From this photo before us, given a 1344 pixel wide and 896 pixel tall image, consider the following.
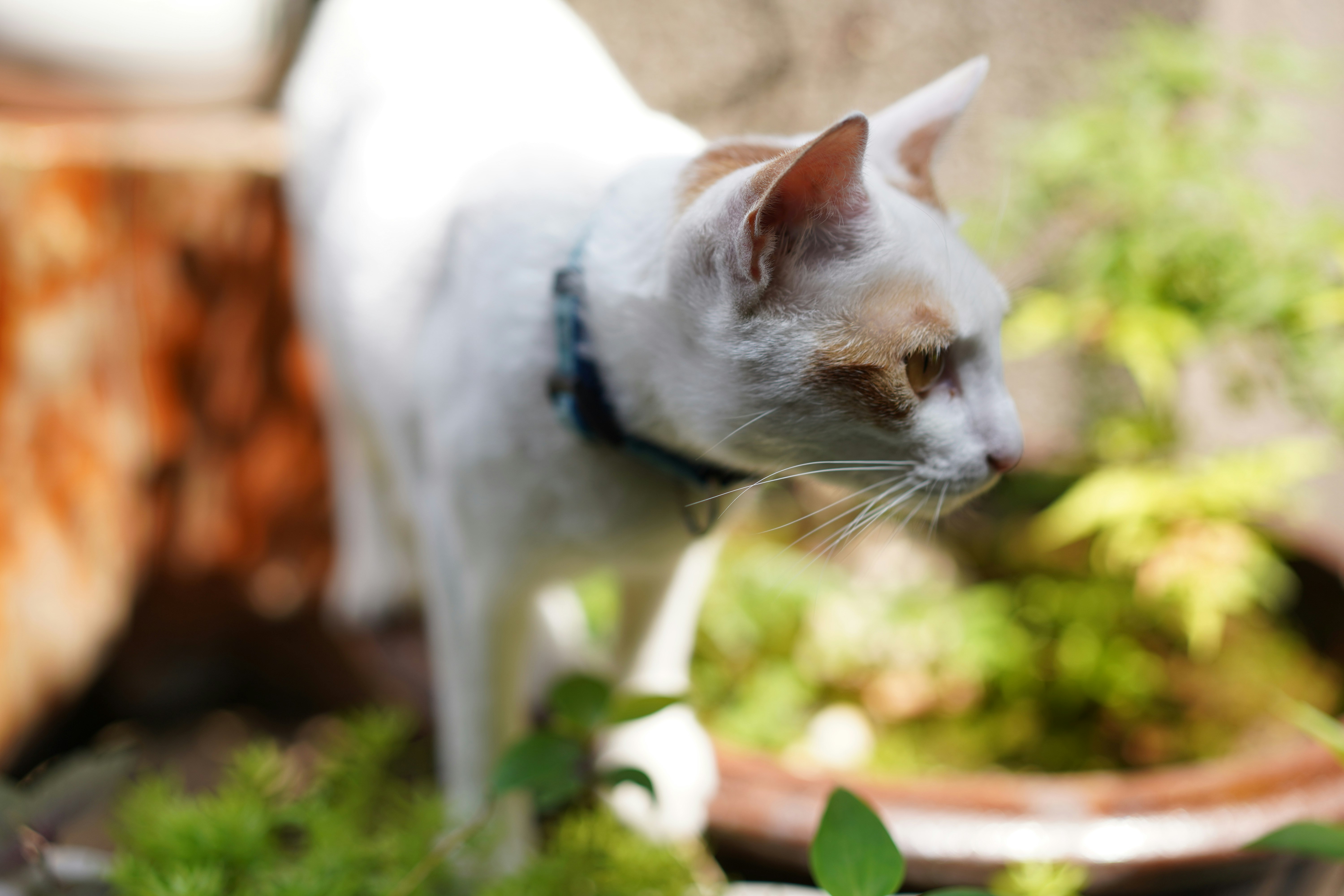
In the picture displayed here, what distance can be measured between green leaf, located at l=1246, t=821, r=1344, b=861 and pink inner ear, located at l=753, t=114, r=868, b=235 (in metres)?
0.39

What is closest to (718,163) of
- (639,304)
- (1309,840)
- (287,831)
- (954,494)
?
(639,304)

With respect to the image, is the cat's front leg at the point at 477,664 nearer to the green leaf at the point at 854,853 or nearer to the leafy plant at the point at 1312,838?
the green leaf at the point at 854,853

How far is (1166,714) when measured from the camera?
1051 mm

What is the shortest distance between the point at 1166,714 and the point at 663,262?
874 millimetres

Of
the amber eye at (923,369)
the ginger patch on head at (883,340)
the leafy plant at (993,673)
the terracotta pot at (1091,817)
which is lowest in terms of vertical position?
the leafy plant at (993,673)

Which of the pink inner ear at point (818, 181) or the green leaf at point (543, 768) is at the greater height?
the pink inner ear at point (818, 181)

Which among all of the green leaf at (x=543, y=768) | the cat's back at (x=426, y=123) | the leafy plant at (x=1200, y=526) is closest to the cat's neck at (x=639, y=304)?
the cat's back at (x=426, y=123)

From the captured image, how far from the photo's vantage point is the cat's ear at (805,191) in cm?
42

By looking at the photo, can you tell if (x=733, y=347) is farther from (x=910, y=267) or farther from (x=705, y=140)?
(x=705, y=140)

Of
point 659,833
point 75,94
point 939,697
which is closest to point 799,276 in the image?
point 659,833

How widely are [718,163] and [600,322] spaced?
0.12m

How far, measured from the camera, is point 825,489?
809 mm

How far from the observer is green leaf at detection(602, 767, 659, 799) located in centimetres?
56

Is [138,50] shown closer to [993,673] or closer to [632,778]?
[632,778]
